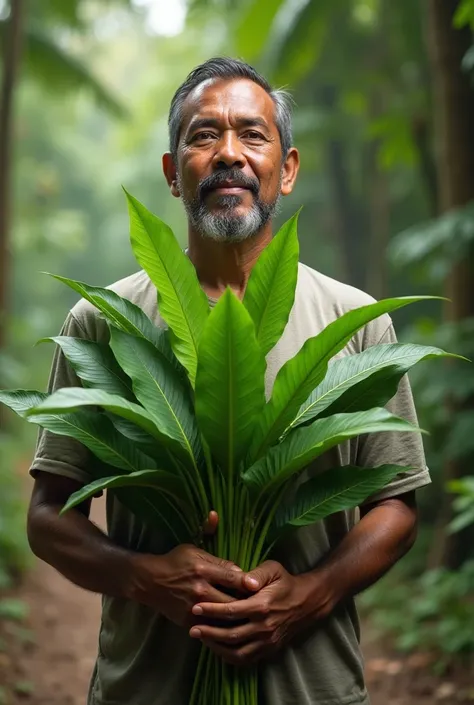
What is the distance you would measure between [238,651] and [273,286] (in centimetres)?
81

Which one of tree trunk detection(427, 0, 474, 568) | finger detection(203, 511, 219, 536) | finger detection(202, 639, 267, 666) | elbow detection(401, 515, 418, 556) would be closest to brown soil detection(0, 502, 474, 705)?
tree trunk detection(427, 0, 474, 568)

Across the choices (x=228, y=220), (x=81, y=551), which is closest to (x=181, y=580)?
(x=81, y=551)

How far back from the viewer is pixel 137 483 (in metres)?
2.11

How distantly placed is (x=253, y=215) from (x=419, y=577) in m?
6.19

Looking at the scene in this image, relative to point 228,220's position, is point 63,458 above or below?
below

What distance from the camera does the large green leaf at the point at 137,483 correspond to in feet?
6.51

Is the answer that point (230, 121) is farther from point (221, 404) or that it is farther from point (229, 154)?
point (221, 404)

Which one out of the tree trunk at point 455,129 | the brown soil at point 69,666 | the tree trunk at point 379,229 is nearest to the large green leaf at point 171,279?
the brown soil at point 69,666

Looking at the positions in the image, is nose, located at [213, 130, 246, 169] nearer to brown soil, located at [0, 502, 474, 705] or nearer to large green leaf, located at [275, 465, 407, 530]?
large green leaf, located at [275, 465, 407, 530]

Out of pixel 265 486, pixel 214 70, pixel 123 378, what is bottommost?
pixel 265 486

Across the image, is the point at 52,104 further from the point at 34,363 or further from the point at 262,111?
the point at 262,111

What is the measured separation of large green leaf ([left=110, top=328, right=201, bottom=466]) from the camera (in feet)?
6.84

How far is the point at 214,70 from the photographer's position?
2.55 metres

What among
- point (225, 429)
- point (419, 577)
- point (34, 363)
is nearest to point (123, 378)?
point (225, 429)
